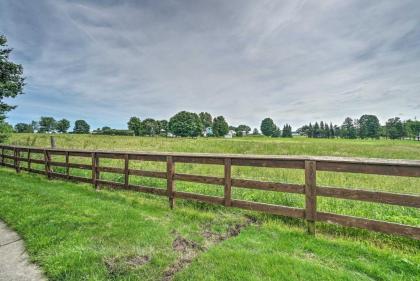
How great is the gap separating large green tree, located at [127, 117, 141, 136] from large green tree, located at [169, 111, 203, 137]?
17999mm

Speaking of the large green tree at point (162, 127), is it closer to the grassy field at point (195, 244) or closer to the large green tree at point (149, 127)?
the large green tree at point (149, 127)

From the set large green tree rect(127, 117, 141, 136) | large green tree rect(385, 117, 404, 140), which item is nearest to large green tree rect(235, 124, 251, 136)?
large green tree rect(127, 117, 141, 136)

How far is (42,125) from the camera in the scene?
283 feet

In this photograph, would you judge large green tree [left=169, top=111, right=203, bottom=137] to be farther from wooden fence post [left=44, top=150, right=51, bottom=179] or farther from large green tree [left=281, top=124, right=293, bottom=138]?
wooden fence post [left=44, top=150, right=51, bottom=179]

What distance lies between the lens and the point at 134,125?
9250 centimetres

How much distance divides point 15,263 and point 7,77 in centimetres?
1576

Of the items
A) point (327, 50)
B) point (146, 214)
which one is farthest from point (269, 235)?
point (327, 50)

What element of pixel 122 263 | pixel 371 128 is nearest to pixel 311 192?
pixel 122 263

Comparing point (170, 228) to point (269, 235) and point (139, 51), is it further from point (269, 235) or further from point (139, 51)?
point (139, 51)

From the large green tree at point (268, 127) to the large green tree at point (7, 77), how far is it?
10021 cm

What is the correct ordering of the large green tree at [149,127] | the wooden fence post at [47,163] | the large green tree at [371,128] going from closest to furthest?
the wooden fence post at [47,163], the large green tree at [371,128], the large green tree at [149,127]

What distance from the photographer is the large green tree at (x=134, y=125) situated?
9238 centimetres

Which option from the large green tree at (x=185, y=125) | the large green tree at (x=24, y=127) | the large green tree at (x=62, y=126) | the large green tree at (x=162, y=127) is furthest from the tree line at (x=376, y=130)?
the large green tree at (x=24, y=127)

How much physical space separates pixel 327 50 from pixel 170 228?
12.2m
